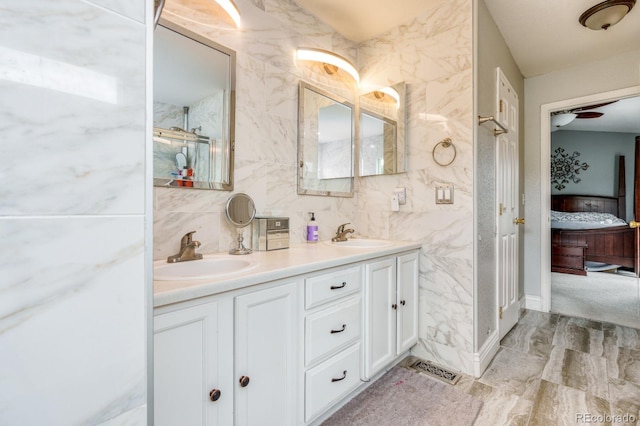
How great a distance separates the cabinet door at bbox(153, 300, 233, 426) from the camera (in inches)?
35.1

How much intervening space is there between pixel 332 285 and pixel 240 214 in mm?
664

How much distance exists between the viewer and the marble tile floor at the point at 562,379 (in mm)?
1589

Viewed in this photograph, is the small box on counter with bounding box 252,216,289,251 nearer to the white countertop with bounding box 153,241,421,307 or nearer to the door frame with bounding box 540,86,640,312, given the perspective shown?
the white countertop with bounding box 153,241,421,307

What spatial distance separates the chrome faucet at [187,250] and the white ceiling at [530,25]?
1.77 m

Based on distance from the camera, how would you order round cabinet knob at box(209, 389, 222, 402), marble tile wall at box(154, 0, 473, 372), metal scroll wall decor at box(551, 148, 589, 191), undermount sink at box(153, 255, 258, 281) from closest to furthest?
round cabinet knob at box(209, 389, 222, 402) → undermount sink at box(153, 255, 258, 281) → marble tile wall at box(154, 0, 473, 372) → metal scroll wall decor at box(551, 148, 589, 191)

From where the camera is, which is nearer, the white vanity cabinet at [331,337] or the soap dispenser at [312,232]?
the white vanity cabinet at [331,337]

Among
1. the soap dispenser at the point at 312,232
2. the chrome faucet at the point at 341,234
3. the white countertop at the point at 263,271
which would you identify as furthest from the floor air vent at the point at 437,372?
the soap dispenser at the point at 312,232

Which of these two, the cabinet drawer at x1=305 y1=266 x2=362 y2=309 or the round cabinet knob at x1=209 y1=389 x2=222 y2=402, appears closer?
the round cabinet knob at x1=209 y1=389 x2=222 y2=402

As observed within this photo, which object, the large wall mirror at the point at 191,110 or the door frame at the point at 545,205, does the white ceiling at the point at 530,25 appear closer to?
the door frame at the point at 545,205

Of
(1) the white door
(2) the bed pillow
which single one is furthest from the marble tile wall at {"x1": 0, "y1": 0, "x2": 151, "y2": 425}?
(2) the bed pillow

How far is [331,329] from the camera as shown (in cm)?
145

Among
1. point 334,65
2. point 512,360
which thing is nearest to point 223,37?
point 334,65

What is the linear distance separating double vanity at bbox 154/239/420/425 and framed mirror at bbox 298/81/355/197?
67 centimetres

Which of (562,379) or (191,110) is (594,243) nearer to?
(562,379)
